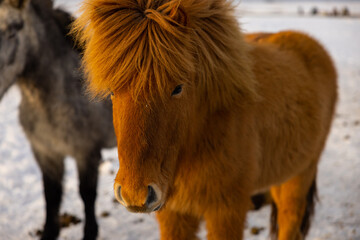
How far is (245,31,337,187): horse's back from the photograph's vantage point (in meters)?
2.10

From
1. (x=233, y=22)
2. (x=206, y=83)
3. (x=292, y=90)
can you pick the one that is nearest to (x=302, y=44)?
(x=292, y=90)

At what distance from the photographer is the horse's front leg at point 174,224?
2041mm

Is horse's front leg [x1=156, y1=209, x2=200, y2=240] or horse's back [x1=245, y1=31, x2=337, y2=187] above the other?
horse's back [x1=245, y1=31, x2=337, y2=187]

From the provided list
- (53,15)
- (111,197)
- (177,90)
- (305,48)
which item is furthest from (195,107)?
(111,197)

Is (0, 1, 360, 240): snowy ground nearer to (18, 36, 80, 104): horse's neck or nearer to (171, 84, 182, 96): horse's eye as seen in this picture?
(171, 84, 182, 96): horse's eye

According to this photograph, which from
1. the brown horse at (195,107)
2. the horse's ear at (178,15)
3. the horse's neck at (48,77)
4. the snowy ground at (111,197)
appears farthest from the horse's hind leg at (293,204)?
the horse's neck at (48,77)

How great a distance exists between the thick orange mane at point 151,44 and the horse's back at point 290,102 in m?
0.56

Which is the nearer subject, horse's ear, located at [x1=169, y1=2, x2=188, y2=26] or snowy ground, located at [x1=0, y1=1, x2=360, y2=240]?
horse's ear, located at [x1=169, y1=2, x2=188, y2=26]

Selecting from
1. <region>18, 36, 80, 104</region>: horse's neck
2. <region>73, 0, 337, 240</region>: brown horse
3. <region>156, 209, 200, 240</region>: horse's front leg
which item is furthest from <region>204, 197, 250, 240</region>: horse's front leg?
<region>18, 36, 80, 104</region>: horse's neck

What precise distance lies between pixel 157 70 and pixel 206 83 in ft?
1.17

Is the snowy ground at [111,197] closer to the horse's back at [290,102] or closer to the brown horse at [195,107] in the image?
the horse's back at [290,102]

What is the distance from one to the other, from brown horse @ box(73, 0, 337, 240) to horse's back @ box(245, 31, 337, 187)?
10 mm

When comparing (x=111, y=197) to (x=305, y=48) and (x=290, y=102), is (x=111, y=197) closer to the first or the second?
(x=290, y=102)

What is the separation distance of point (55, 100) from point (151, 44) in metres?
1.98
